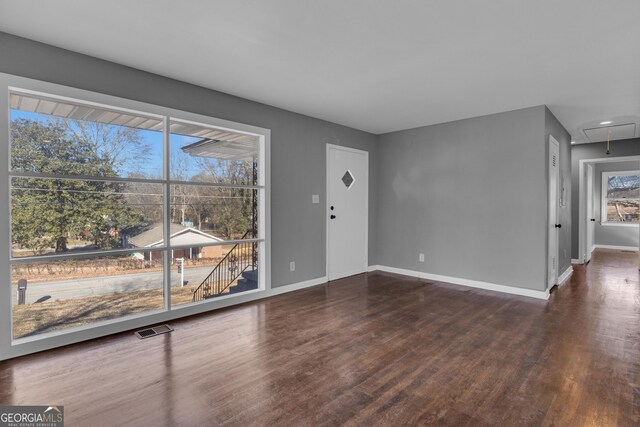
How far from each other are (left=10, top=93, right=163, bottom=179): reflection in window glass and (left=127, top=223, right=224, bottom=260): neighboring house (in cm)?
59

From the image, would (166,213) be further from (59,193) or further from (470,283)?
(470,283)

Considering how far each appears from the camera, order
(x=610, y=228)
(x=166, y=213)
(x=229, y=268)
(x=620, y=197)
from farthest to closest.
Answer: (x=610, y=228) < (x=620, y=197) < (x=229, y=268) < (x=166, y=213)

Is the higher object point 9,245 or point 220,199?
point 220,199

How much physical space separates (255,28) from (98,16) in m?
1.11

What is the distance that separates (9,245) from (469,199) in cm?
530

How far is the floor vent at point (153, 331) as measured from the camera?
3004 millimetres

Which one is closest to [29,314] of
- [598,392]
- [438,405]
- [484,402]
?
[438,405]

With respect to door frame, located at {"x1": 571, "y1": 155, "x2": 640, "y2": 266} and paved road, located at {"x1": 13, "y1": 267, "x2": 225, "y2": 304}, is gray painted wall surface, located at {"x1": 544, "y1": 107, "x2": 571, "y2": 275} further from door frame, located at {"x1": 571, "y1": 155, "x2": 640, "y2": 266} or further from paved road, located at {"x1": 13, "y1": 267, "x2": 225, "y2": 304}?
paved road, located at {"x1": 13, "y1": 267, "x2": 225, "y2": 304}

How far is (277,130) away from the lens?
440cm

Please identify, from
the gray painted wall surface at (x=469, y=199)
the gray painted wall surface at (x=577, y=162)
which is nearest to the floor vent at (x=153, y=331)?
the gray painted wall surface at (x=469, y=199)

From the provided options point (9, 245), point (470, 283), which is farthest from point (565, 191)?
point (9, 245)

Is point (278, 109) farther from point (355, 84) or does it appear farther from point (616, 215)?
point (616, 215)

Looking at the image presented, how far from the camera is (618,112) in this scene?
443cm

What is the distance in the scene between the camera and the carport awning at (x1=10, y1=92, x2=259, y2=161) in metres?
2.77
